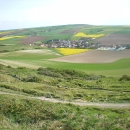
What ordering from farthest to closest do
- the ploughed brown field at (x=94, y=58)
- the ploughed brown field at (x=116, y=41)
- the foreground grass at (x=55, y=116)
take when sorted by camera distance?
the ploughed brown field at (x=116, y=41) → the ploughed brown field at (x=94, y=58) → the foreground grass at (x=55, y=116)

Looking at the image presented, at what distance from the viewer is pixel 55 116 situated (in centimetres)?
1589

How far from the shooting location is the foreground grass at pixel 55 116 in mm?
14320

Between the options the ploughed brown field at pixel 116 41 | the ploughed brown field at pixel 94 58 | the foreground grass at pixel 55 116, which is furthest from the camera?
the ploughed brown field at pixel 116 41

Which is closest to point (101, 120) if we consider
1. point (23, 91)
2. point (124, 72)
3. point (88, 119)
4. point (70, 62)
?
point (88, 119)

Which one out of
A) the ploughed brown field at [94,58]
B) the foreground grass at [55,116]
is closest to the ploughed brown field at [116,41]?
the ploughed brown field at [94,58]

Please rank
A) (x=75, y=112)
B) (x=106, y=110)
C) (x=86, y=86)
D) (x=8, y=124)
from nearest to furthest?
(x=8, y=124) → (x=75, y=112) → (x=106, y=110) → (x=86, y=86)

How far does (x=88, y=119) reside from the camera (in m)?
15.2

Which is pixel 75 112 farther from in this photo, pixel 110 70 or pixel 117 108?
pixel 110 70

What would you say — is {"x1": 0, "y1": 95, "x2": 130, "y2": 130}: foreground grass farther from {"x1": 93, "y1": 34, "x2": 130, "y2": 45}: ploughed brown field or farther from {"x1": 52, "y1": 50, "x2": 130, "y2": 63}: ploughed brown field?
{"x1": 93, "y1": 34, "x2": 130, "y2": 45}: ploughed brown field

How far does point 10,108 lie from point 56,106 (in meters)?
3.82

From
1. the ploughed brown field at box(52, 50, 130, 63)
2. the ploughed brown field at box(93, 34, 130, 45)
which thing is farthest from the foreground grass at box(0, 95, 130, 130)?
the ploughed brown field at box(93, 34, 130, 45)

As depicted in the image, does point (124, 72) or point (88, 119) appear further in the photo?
point (124, 72)

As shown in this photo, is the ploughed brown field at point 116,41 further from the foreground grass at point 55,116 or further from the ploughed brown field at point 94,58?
the foreground grass at point 55,116

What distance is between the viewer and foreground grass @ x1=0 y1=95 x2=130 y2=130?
1432cm
